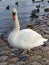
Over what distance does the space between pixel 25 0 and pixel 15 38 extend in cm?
2673

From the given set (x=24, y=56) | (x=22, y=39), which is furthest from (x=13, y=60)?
(x=22, y=39)

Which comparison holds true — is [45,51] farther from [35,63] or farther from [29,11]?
[29,11]

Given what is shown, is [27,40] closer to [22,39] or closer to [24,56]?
[22,39]

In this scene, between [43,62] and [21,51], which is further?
[21,51]

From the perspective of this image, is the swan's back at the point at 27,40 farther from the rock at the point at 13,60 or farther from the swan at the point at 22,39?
the rock at the point at 13,60

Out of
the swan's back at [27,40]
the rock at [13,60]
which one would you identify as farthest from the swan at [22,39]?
the rock at [13,60]

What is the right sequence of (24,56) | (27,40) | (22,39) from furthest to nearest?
1. (24,56)
2. (27,40)
3. (22,39)

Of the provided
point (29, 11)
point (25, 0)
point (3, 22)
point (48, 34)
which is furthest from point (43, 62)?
point (25, 0)

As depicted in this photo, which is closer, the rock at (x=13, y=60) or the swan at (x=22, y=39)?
the swan at (x=22, y=39)

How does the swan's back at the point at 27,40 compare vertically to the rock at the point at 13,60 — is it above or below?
above

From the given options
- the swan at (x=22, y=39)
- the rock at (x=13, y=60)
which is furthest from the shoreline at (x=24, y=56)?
the swan at (x=22, y=39)

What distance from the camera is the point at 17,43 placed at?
9820 millimetres

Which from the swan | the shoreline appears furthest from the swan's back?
the shoreline

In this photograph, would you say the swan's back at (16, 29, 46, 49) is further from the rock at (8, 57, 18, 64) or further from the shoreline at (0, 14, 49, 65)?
the rock at (8, 57, 18, 64)
